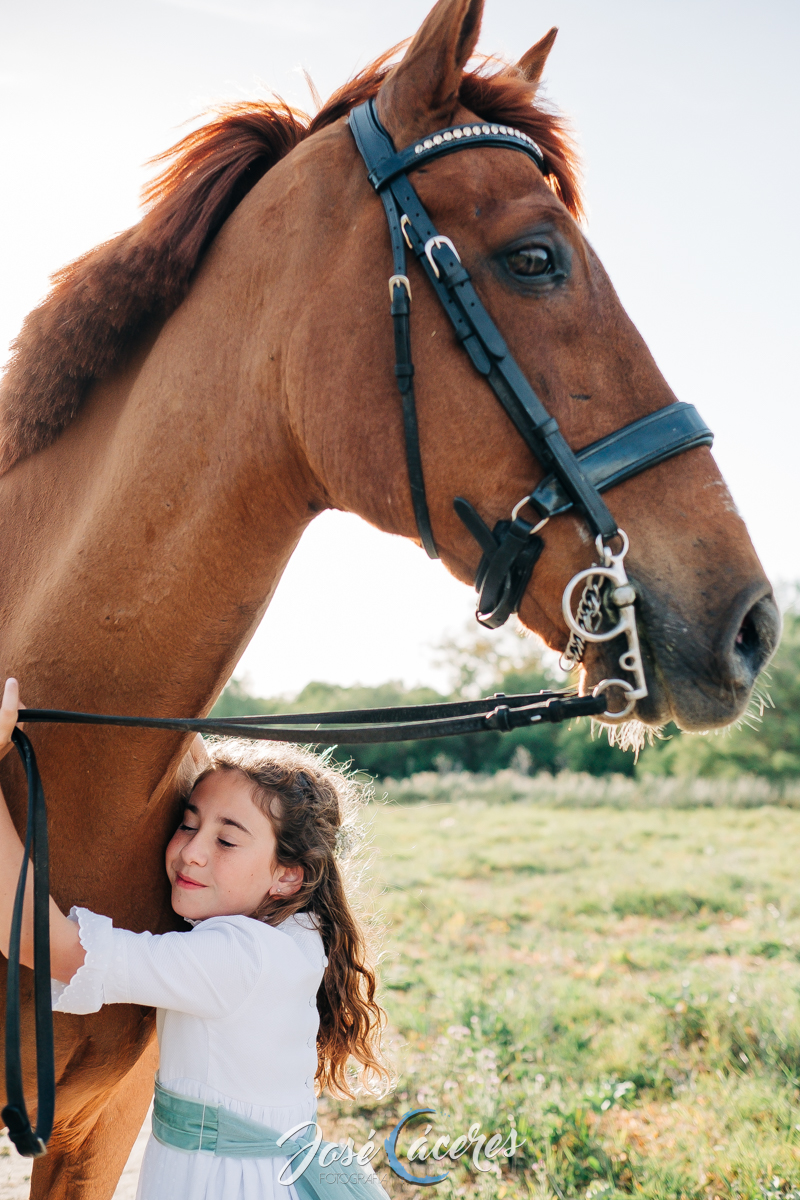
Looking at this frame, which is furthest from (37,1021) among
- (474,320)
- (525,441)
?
(474,320)

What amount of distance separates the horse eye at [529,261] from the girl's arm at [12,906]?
1274 mm

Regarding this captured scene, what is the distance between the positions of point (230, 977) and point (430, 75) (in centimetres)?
189

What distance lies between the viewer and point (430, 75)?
5.14 feet

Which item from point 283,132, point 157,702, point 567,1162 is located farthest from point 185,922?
point 567,1162

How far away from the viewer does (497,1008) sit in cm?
494

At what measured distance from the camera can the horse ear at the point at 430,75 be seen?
4.91ft

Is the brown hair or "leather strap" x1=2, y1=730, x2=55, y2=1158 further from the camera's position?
the brown hair

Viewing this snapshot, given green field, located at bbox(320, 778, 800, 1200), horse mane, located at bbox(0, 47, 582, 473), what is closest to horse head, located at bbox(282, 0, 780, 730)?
horse mane, located at bbox(0, 47, 582, 473)

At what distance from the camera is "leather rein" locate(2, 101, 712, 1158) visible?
1.40 meters

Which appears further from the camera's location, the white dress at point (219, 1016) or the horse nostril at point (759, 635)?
the white dress at point (219, 1016)

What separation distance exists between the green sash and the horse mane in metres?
1.47

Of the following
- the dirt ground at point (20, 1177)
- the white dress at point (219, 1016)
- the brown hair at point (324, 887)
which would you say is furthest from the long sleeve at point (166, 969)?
the dirt ground at point (20, 1177)

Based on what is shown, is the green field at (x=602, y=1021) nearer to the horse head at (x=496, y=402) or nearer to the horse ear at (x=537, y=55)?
the horse head at (x=496, y=402)

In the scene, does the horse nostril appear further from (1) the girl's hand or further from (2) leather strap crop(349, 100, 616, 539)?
(1) the girl's hand
